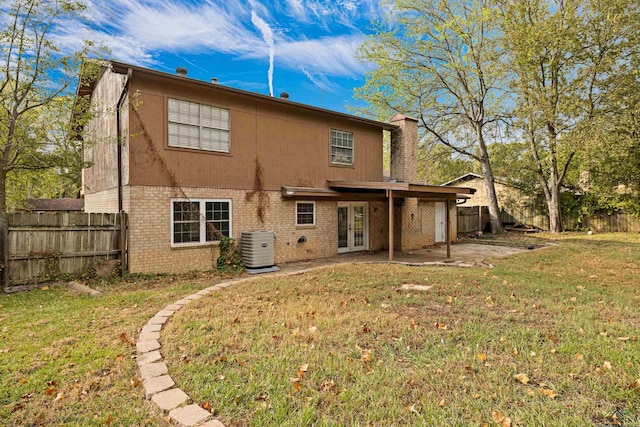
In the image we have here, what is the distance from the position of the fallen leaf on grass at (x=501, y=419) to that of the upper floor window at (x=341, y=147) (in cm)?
1048

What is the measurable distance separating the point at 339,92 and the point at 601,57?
16218mm

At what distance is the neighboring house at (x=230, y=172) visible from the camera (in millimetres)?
8586

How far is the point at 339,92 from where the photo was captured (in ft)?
89.3

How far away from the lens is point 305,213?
11719 millimetres

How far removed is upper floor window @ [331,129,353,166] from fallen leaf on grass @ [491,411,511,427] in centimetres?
1048

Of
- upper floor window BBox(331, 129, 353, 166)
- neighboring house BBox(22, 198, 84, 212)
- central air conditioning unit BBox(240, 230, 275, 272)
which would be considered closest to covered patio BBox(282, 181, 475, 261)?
upper floor window BBox(331, 129, 353, 166)

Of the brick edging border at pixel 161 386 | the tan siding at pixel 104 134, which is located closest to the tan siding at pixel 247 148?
the tan siding at pixel 104 134

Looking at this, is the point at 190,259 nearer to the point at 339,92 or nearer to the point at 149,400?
the point at 149,400

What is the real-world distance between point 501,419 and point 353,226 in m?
10.8

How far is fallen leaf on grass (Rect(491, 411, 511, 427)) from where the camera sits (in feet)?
8.12

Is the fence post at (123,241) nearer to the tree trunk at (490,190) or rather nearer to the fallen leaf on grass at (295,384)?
the fallen leaf on grass at (295,384)

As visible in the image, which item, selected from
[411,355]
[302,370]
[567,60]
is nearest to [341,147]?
[411,355]

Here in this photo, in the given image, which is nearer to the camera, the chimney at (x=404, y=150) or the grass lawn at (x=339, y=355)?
the grass lawn at (x=339, y=355)

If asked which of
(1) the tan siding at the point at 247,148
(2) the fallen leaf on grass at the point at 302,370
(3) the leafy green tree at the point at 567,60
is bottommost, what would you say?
(2) the fallen leaf on grass at the point at 302,370
